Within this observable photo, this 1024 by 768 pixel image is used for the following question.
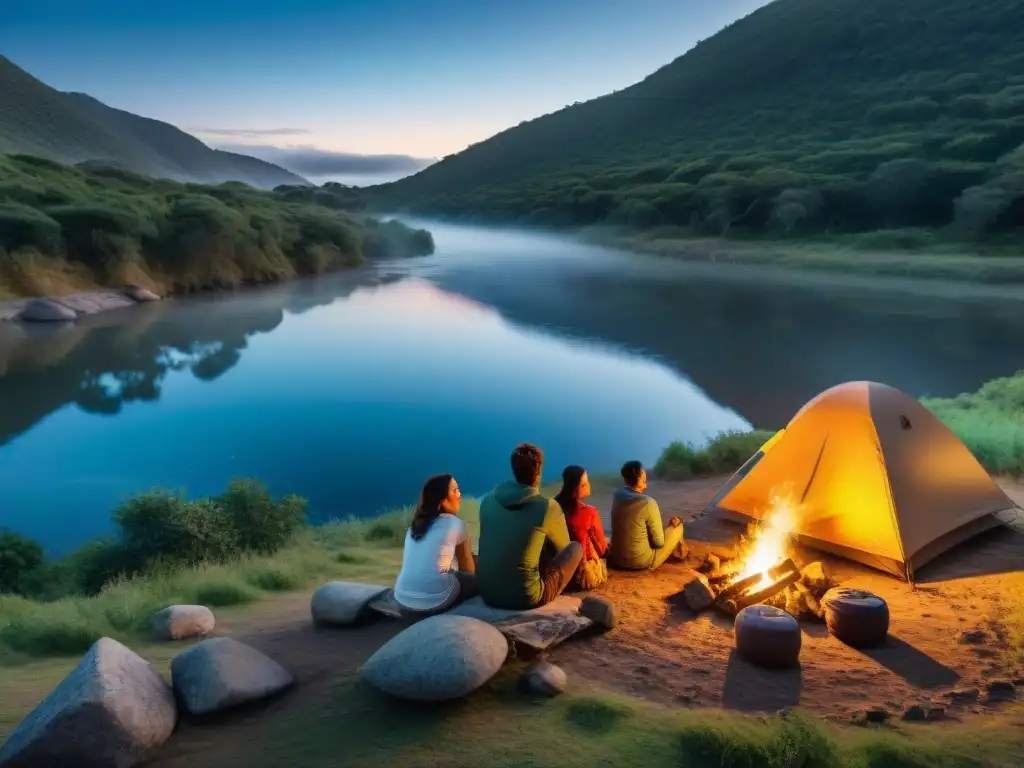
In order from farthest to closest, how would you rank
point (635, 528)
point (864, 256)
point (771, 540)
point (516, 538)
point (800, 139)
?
point (800, 139) < point (864, 256) < point (771, 540) < point (635, 528) < point (516, 538)

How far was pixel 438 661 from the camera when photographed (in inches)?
196

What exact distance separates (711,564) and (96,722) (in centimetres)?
528

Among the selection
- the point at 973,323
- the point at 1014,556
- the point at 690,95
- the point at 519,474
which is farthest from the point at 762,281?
the point at 690,95

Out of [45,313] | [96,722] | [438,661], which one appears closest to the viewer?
[96,722]

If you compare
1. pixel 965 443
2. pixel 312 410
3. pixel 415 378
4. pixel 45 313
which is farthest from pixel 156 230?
pixel 965 443

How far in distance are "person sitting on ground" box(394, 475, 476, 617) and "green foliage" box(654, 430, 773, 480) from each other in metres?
6.72

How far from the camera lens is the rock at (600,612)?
6.29 meters

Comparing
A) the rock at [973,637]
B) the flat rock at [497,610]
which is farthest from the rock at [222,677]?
the rock at [973,637]

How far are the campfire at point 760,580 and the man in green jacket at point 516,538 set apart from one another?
164 centimetres

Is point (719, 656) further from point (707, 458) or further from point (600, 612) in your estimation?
point (707, 458)

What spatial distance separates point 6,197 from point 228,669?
39617 mm

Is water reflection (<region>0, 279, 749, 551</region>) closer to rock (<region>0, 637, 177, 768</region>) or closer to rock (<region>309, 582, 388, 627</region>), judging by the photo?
rock (<region>309, 582, 388, 627</region>)

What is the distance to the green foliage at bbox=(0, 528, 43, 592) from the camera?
31.1ft

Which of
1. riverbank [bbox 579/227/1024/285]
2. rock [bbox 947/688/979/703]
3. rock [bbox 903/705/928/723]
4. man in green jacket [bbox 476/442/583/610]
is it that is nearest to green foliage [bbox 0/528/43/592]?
man in green jacket [bbox 476/442/583/610]
